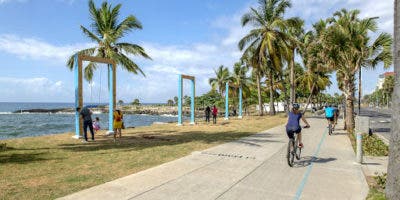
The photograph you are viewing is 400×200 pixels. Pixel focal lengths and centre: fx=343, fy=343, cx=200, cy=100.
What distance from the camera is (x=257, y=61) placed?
34.3 meters

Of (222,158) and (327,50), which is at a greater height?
(327,50)

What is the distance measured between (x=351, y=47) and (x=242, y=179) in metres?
13.6

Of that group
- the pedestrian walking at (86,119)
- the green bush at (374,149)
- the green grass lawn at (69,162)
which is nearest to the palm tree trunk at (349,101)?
the green bush at (374,149)

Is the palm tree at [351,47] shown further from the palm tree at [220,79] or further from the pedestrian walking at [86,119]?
the palm tree at [220,79]

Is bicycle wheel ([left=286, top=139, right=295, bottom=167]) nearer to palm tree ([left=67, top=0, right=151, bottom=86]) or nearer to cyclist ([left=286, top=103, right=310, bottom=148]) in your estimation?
cyclist ([left=286, top=103, right=310, bottom=148])

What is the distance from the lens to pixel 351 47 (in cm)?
1841

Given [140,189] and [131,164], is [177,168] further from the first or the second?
[140,189]

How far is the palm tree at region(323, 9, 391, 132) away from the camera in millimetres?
18188

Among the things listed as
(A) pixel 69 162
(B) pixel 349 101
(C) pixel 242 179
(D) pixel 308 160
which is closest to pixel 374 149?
(D) pixel 308 160

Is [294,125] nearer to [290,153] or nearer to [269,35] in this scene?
[290,153]

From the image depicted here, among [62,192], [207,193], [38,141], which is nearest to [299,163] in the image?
[207,193]

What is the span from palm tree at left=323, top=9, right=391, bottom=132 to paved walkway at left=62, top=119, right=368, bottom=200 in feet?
28.4

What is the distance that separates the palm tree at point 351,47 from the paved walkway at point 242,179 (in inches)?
340

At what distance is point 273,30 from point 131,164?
27.7 m
